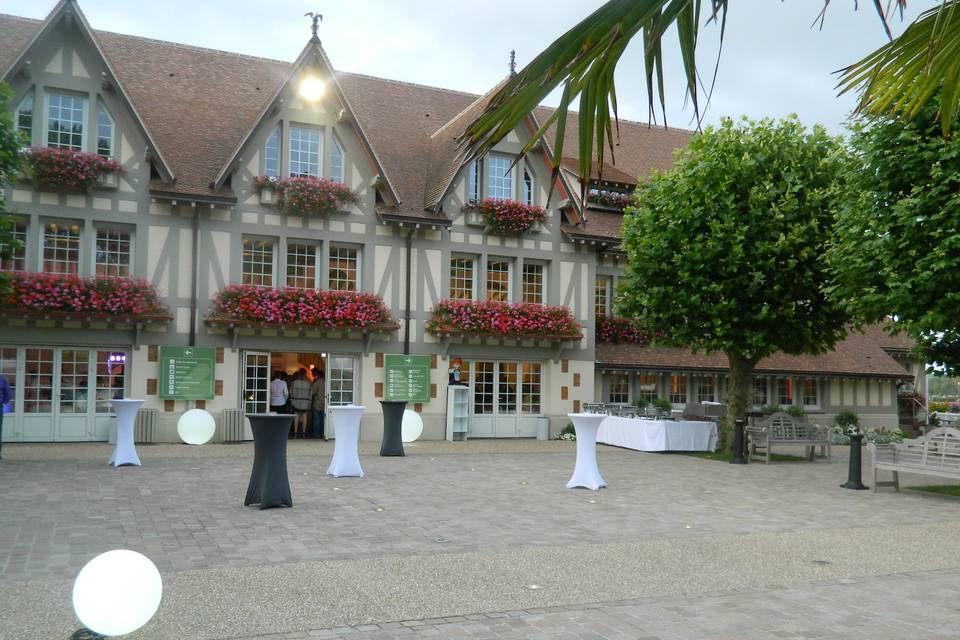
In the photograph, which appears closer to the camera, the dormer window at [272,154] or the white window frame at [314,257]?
the dormer window at [272,154]

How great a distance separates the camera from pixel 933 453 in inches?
486

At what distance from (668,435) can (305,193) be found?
10.1 meters

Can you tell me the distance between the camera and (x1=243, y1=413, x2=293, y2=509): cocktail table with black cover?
995 cm

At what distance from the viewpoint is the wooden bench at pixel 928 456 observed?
1198cm

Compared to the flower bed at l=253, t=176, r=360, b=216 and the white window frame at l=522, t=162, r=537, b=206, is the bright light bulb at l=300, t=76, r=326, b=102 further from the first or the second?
the white window frame at l=522, t=162, r=537, b=206

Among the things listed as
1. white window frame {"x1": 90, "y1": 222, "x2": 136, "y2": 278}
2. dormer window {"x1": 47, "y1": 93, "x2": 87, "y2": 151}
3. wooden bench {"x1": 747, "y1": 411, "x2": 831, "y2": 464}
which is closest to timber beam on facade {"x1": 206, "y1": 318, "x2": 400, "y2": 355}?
white window frame {"x1": 90, "y1": 222, "x2": 136, "y2": 278}

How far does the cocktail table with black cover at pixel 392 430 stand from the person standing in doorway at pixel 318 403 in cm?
539

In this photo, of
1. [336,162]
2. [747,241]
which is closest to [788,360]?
[747,241]

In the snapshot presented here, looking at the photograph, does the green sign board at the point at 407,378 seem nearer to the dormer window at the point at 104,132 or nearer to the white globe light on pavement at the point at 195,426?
the white globe light on pavement at the point at 195,426

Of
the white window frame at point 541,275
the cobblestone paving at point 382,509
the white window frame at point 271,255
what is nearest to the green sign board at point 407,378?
the white window frame at point 271,255

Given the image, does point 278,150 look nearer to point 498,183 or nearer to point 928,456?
point 498,183

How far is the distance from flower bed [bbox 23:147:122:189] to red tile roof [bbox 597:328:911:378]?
13664 mm

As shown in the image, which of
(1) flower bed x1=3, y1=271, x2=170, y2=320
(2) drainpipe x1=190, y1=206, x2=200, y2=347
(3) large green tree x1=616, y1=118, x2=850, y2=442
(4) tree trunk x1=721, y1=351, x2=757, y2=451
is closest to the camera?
(3) large green tree x1=616, y1=118, x2=850, y2=442

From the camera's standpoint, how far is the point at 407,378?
21797mm
